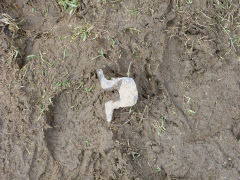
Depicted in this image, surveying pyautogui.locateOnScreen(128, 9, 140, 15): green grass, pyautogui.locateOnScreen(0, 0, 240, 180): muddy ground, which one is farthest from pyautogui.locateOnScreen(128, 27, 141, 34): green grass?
pyautogui.locateOnScreen(128, 9, 140, 15): green grass

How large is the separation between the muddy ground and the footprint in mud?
0.01 m

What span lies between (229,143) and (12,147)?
8.10ft

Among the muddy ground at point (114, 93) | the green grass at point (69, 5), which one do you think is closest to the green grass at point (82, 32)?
the muddy ground at point (114, 93)

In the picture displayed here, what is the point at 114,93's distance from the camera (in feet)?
9.93

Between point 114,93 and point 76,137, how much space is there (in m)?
0.66

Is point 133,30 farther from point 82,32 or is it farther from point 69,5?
point 69,5

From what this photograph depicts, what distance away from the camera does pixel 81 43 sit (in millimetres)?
3039

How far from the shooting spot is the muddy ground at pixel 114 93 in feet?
10.0

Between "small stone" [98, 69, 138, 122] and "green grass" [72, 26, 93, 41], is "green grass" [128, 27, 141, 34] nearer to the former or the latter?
"green grass" [72, 26, 93, 41]

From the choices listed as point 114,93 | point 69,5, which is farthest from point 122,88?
point 69,5

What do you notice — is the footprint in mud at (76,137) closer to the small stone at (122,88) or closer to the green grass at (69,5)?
the small stone at (122,88)

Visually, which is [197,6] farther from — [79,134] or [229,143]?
[79,134]

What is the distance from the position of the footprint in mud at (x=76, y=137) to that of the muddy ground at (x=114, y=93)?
0.4 inches

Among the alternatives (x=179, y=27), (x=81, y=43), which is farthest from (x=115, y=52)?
(x=179, y=27)
